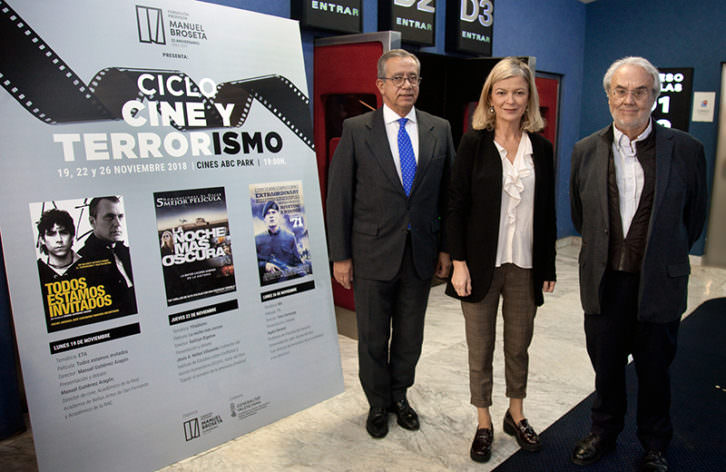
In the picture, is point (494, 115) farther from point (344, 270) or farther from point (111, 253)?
point (111, 253)

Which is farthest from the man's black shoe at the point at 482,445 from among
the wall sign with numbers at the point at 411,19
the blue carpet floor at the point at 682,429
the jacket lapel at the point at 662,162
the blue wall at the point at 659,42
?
the blue wall at the point at 659,42

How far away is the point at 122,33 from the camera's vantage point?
190 cm

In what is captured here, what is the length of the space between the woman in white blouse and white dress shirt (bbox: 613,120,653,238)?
22 centimetres

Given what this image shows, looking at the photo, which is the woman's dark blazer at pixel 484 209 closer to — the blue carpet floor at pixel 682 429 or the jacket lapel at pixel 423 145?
the jacket lapel at pixel 423 145

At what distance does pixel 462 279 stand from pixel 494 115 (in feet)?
2.02

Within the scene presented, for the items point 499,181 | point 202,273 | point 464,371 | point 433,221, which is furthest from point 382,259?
point 464,371

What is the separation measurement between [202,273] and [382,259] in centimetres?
74

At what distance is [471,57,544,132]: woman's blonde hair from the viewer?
1.79 metres

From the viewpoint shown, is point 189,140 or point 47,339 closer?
point 47,339

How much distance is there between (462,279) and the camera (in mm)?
1896

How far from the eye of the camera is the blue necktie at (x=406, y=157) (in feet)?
6.71

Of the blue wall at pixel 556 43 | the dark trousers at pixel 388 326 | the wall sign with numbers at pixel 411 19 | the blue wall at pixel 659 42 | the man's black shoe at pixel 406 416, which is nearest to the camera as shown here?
the dark trousers at pixel 388 326

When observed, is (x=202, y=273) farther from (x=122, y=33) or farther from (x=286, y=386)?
(x=122, y=33)

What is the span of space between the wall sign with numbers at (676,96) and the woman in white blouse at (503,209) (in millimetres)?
3477
